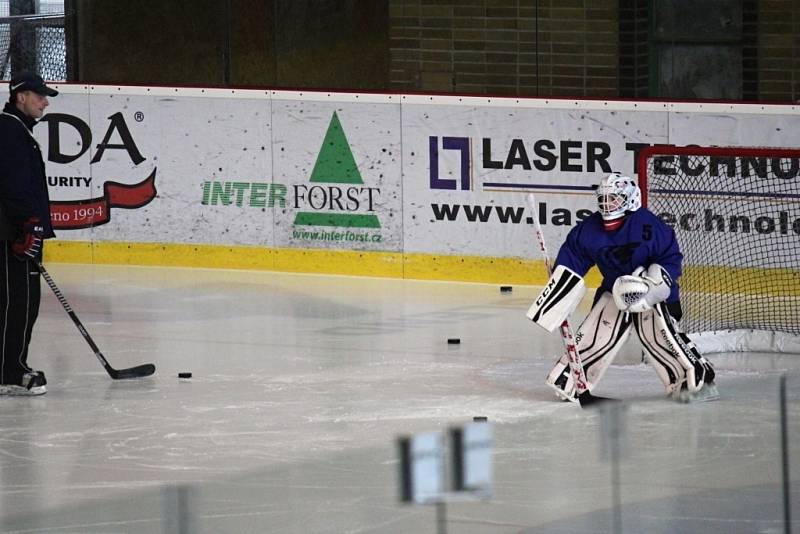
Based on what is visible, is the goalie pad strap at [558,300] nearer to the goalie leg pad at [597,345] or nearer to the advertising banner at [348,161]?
the goalie leg pad at [597,345]

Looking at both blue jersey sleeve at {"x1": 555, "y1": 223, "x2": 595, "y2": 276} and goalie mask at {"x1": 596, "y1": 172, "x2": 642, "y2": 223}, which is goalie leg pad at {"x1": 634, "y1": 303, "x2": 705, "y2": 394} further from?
goalie mask at {"x1": 596, "y1": 172, "x2": 642, "y2": 223}

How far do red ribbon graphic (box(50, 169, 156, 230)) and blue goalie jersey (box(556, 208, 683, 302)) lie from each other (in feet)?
17.3

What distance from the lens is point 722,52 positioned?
1256 centimetres

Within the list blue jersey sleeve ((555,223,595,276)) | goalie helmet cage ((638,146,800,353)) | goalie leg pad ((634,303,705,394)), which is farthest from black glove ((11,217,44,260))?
goalie helmet cage ((638,146,800,353))

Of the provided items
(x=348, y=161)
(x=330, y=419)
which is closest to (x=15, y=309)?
(x=330, y=419)

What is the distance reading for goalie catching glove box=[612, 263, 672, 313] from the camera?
6.20 metres

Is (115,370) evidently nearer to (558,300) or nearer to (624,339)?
(558,300)

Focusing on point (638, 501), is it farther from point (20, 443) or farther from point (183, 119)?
point (183, 119)

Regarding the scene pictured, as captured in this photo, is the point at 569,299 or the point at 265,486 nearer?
the point at 265,486

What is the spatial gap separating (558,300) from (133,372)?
6.64 feet

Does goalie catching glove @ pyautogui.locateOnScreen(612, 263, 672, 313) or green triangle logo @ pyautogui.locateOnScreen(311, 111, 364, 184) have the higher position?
green triangle logo @ pyautogui.locateOnScreen(311, 111, 364, 184)

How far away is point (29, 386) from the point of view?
22.4 feet

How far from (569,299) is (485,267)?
3.91m

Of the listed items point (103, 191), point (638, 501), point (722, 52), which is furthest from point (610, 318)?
point (722, 52)
